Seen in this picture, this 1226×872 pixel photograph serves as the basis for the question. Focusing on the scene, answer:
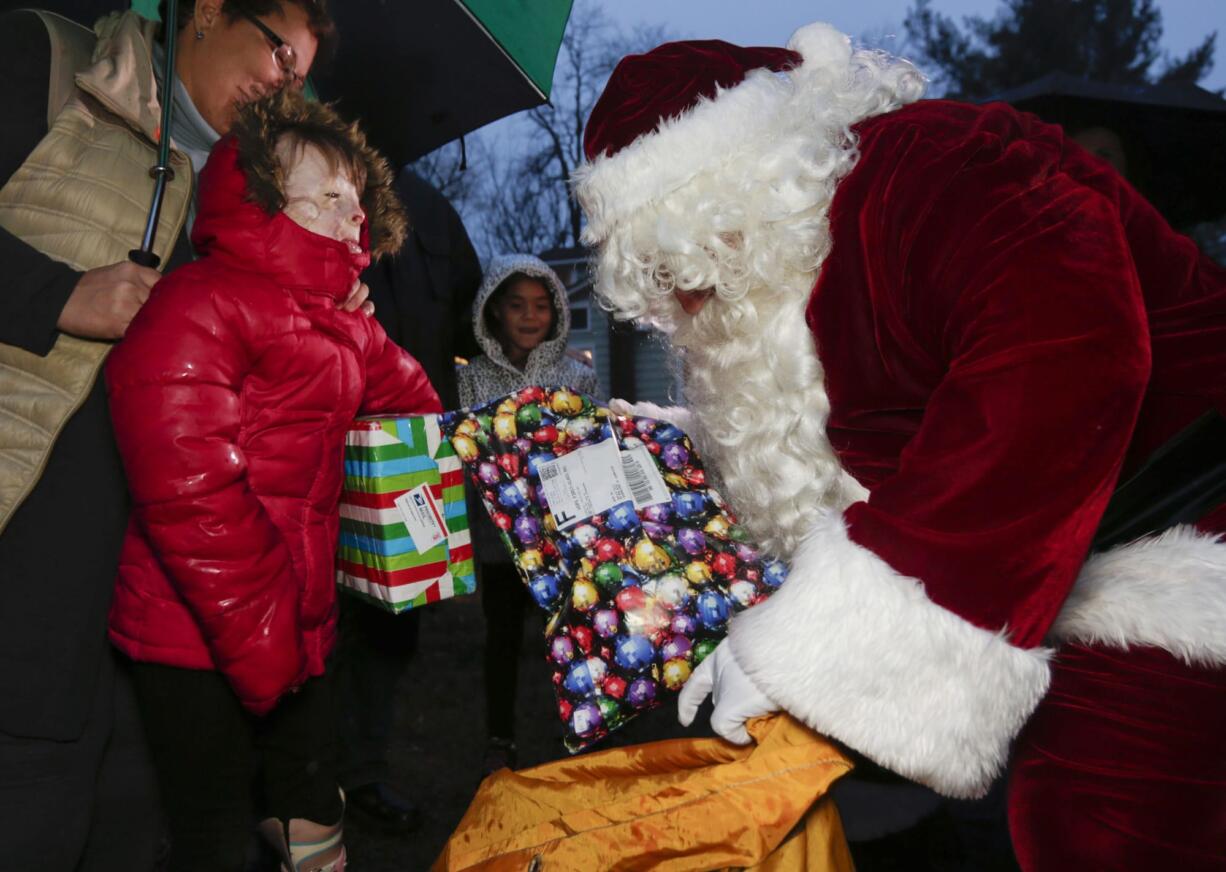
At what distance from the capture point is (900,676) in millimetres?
1207

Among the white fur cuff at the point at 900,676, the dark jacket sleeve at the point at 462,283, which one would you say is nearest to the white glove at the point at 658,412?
the white fur cuff at the point at 900,676

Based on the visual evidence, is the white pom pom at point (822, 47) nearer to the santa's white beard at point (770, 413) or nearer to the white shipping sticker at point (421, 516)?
the santa's white beard at point (770, 413)

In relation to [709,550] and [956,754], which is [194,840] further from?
[956,754]

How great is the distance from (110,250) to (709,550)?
4.26 feet

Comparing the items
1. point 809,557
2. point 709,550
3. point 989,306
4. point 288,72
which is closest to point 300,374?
point 288,72

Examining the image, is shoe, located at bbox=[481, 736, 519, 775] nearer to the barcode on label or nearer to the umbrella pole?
the barcode on label

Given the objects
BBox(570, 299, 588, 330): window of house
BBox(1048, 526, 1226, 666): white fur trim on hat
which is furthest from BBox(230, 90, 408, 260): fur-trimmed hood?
BBox(570, 299, 588, 330): window of house

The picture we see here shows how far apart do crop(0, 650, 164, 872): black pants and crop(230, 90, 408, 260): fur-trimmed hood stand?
985 mm

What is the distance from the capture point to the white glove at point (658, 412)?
215 centimetres

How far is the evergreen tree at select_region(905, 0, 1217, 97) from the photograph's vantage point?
19750 millimetres

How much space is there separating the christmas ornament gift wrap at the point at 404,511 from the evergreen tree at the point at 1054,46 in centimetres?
2070

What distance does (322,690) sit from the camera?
206cm

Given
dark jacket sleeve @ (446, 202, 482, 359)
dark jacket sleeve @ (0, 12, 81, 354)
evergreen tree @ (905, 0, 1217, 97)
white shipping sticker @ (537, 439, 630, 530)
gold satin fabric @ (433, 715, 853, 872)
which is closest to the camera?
gold satin fabric @ (433, 715, 853, 872)

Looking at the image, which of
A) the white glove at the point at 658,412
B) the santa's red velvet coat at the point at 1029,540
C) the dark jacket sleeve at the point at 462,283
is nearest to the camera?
the santa's red velvet coat at the point at 1029,540
